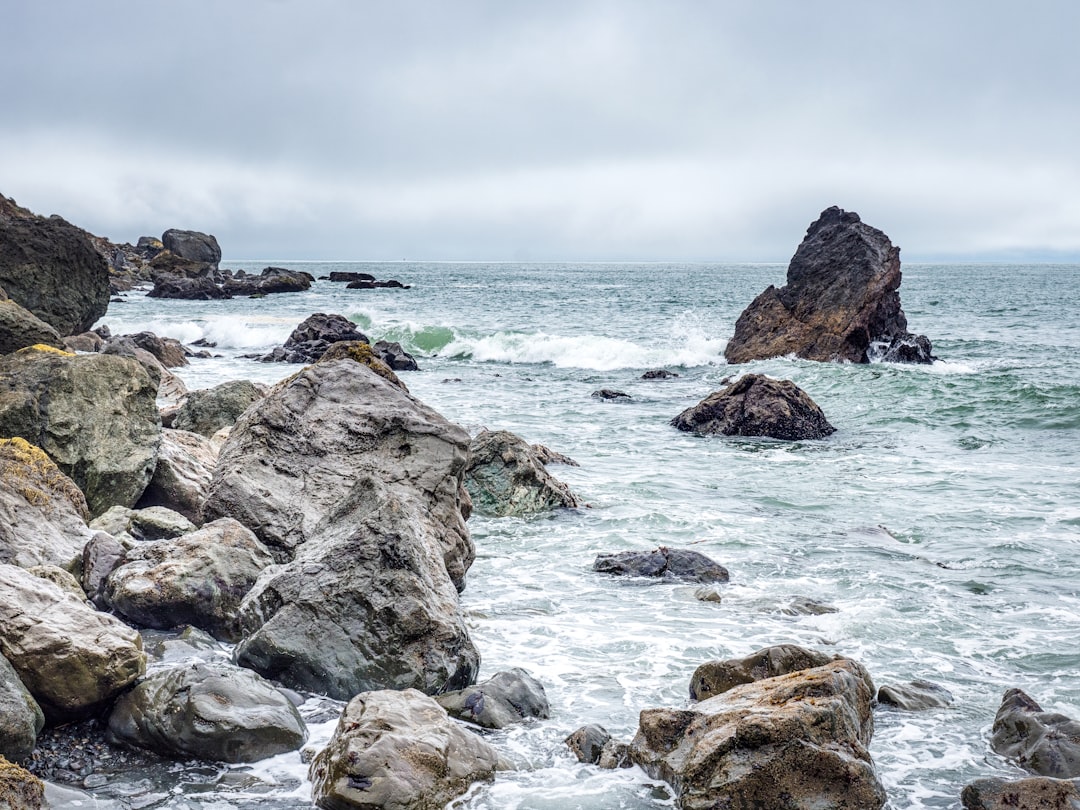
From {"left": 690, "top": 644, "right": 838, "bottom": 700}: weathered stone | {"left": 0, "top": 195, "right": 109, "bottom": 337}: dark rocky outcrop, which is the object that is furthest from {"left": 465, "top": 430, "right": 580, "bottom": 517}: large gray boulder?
{"left": 0, "top": 195, "right": 109, "bottom": 337}: dark rocky outcrop

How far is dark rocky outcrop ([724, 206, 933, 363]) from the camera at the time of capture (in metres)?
25.5

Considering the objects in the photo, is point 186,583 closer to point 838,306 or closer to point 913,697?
point 913,697

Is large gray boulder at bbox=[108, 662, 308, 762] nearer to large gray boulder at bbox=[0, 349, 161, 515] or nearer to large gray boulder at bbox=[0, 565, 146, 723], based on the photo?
large gray boulder at bbox=[0, 565, 146, 723]

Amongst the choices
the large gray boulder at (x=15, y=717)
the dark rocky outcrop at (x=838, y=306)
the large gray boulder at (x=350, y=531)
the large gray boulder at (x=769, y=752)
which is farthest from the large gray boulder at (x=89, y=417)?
the dark rocky outcrop at (x=838, y=306)

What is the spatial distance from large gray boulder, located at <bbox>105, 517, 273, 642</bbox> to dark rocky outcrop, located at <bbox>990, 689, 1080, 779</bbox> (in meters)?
4.68

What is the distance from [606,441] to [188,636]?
413 inches

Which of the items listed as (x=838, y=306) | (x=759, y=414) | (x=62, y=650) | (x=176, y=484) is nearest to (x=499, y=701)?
(x=62, y=650)

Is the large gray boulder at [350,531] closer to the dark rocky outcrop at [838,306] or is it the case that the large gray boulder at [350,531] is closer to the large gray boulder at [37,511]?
the large gray boulder at [37,511]

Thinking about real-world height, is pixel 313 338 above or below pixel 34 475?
below

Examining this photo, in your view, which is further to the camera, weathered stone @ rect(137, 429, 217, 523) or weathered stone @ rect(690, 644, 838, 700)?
weathered stone @ rect(137, 429, 217, 523)

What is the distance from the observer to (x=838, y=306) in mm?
25703

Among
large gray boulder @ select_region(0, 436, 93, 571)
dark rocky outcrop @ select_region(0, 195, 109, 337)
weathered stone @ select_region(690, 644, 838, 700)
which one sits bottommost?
weathered stone @ select_region(690, 644, 838, 700)

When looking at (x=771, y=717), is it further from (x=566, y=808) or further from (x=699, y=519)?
(x=699, y=519)

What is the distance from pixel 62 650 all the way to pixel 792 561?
6.59 m
